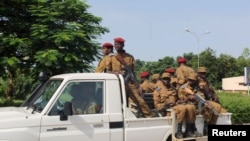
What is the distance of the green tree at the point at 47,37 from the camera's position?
1273cm

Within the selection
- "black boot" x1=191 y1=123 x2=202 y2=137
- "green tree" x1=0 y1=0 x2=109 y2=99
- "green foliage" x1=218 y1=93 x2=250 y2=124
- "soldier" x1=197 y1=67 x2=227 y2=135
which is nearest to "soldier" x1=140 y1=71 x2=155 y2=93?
"soldier" x1=197 y1=67 x2=227 y2=135

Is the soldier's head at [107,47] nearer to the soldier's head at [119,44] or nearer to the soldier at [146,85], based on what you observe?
the soldier's head at [119,44]

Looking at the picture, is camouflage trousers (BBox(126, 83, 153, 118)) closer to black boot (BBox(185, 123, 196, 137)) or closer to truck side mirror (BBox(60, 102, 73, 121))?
black boot (BBox(185, 123, 196, 137))

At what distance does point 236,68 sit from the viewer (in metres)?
77.2

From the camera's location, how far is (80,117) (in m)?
5.93

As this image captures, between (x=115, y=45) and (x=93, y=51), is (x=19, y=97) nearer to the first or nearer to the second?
(x=93, y=51)

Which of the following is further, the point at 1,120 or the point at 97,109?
the point at 97,109

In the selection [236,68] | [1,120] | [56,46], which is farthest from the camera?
[236,68]

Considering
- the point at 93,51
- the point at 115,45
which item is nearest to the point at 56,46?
the point at 93,51

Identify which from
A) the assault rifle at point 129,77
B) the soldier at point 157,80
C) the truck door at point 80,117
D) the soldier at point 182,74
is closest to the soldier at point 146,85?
the soldier at point 157,80

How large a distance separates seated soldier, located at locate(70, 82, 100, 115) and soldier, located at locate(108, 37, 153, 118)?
867 mm

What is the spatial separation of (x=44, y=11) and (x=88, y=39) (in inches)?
67.3

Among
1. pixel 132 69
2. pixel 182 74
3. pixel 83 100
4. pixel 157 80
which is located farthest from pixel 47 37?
pixel 83 100

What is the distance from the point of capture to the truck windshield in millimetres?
6015
